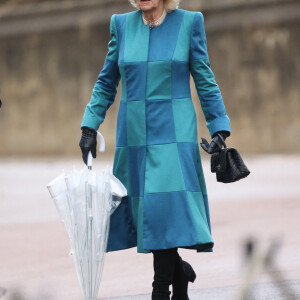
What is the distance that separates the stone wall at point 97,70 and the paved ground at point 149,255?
2.24 m

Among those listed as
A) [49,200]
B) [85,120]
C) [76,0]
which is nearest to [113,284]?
[85,120]

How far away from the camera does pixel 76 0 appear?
1738 centimetres

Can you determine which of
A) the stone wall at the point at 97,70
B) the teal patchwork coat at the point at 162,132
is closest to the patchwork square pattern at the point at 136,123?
the teal patchwork coat at the point at 162,132

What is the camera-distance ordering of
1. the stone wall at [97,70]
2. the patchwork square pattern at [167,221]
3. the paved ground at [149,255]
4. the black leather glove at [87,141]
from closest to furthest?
the patchwork square pattern at [167,221]
the black leather glove at [87,141]
the paved ground at [149,255]
the stone wall at [97,70]

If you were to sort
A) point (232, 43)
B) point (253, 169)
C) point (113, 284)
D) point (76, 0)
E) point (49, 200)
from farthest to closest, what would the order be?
point (76, 0), point (232, 43), point (253, 169), point (49, 200), point (113, 284)

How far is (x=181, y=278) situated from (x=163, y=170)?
557 millimetres

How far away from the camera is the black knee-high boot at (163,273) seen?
399cm

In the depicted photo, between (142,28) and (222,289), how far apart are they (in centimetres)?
163

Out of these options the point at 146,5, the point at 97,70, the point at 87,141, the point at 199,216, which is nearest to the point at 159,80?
the point at 146,5

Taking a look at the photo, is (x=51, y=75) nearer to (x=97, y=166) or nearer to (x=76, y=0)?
(x=76, y=0)

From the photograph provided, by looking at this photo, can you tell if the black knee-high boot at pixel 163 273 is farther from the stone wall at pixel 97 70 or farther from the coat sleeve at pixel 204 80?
the stone wall at pixel 97 70

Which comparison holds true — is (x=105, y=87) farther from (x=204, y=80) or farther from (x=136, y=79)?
(x=204, y=80)

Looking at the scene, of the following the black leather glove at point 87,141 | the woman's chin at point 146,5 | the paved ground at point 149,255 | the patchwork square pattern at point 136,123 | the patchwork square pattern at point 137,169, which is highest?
the woman's chin at point 146,5

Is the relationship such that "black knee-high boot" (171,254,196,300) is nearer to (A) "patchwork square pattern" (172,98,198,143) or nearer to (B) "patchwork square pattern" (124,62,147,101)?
(A) "patchwork square pattern" (172,98,198,143)
